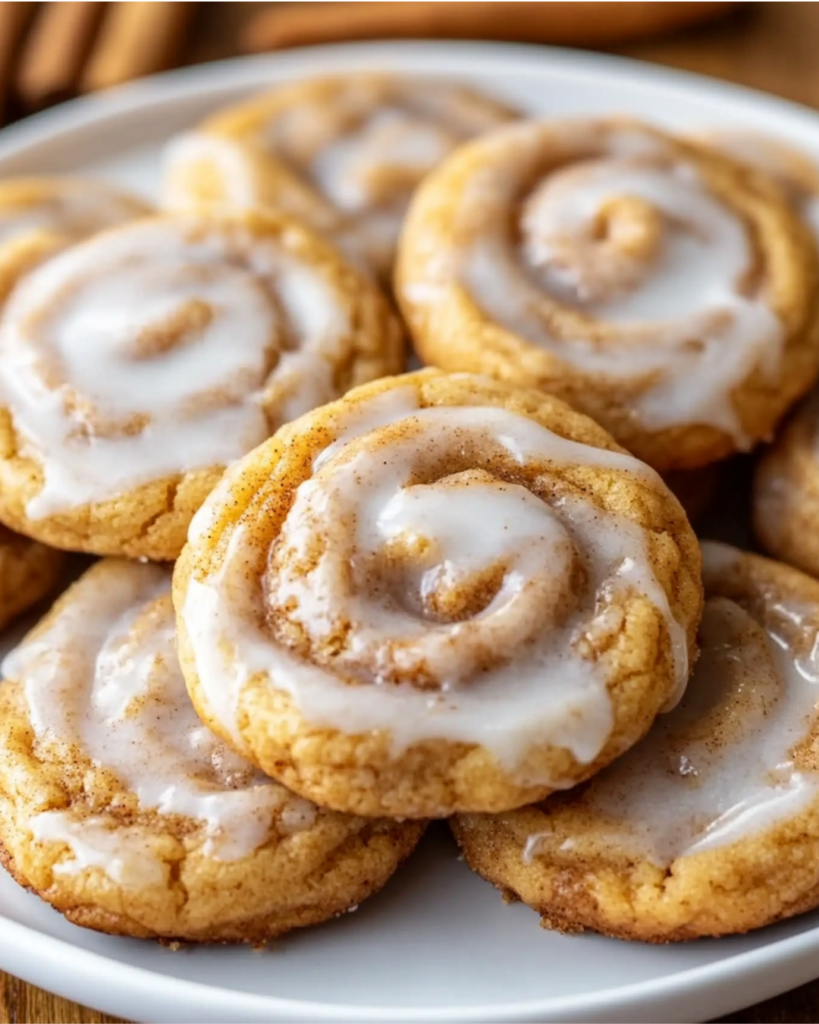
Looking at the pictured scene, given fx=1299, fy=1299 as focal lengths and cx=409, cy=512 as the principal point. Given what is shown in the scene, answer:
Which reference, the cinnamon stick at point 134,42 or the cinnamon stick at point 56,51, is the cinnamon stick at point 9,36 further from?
the cinnamon stick at point 134,42

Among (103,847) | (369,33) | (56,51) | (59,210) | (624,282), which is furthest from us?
(369,33)

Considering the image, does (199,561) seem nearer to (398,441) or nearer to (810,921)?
(398,441)

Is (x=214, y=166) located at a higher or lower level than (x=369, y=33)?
higher

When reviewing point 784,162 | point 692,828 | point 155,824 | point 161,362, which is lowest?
point 692,828

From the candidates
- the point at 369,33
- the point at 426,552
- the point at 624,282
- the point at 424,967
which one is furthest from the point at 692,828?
the point at 369,33

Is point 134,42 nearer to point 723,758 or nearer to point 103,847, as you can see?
point 103,847

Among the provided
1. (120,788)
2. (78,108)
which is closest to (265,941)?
(120,788)

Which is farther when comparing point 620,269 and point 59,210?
point 59,210
